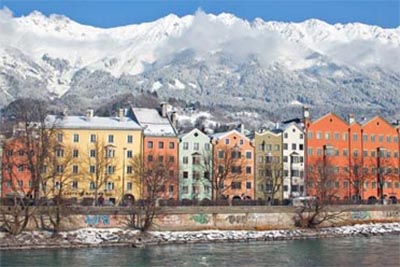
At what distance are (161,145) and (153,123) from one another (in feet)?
14.4

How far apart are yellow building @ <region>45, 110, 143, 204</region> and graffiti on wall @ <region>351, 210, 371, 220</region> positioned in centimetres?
2752

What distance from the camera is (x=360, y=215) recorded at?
7650 centimetres

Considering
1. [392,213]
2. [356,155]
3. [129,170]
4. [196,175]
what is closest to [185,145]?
[196,175]

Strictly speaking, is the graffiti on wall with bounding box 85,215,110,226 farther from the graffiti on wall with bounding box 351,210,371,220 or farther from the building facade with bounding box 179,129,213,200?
the graffiti on wall with bounding box 351,210,371,220

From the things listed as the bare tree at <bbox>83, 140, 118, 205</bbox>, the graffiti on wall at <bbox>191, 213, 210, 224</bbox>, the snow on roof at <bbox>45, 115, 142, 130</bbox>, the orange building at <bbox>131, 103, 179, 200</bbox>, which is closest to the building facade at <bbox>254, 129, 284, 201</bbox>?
the orange building at <bbox>131, 103, 179, 200</bbox>

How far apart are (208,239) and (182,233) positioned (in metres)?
2.80

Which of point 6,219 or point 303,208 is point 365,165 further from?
point 6,219

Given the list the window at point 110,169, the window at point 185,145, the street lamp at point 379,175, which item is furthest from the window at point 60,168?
the street lamp at point 379,175

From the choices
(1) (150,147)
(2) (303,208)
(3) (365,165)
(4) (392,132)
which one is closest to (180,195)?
(1) (150,147)

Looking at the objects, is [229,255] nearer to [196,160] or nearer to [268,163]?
[196,160]

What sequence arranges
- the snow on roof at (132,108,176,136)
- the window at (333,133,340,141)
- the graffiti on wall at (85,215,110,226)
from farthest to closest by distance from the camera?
the window at (333,133,340,141) < the snow on roof at (132,108,176,136) < the graffiti on wall at (85,215,110,226)

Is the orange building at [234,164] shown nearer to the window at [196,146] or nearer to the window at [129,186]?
the window at [196,146]

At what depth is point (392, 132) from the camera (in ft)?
336

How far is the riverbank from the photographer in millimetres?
58125
